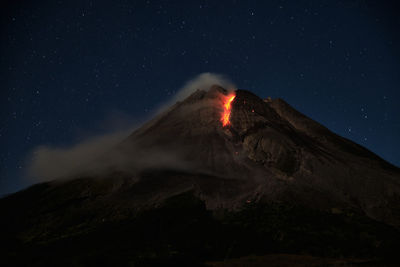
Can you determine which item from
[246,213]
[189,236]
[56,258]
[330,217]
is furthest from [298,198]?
[56,258]

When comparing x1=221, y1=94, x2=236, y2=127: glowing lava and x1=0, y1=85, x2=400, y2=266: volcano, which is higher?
x1=221, y1=94, x2=236, y2=127: glowing lava

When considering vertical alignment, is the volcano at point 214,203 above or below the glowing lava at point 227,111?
below

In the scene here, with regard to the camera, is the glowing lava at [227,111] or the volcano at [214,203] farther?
the glowing lava at [227,111]

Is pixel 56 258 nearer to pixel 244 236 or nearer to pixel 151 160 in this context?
pixel 244 236

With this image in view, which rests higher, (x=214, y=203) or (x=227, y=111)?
(x=227, y=111)
